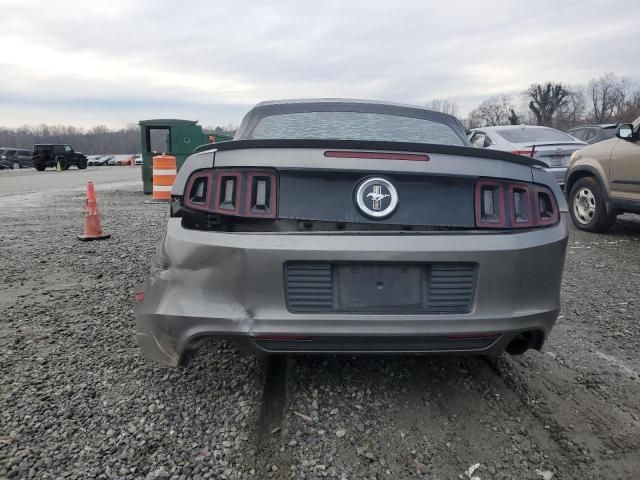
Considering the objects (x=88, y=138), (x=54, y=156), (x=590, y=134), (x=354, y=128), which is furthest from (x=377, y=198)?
(x=88, y=138)

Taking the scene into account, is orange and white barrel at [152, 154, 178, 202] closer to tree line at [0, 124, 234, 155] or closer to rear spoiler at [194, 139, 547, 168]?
rear spoiler at [194, 139, 547, 168]

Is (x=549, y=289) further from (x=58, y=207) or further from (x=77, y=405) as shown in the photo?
(x=58, y=207)

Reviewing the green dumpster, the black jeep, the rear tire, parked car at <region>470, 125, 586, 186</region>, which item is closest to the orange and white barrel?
the green dumpster

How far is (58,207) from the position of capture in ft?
36.0

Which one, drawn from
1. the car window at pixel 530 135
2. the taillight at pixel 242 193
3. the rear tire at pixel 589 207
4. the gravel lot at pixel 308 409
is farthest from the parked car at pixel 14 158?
the taillight at pixel 242 193

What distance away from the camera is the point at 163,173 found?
11.1 m

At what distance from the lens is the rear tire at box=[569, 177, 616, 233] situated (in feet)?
21.9

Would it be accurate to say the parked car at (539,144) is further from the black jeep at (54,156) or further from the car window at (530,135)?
the black jeep at (54,156)

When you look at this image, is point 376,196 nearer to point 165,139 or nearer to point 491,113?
point 165,139

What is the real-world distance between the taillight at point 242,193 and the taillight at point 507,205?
2.98 ft

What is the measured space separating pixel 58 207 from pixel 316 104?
31.6 feet

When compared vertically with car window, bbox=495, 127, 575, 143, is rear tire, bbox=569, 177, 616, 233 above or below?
below

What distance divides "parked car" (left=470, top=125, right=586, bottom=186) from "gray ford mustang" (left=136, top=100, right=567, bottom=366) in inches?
268

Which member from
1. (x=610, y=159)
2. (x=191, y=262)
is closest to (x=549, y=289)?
(x=191, y=262)
